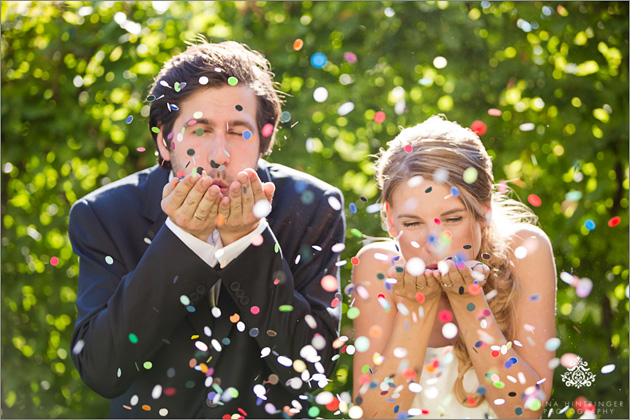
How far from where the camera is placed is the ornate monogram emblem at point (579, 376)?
2.49 metres

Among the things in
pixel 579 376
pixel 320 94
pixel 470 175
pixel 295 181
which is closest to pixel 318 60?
pixel 320 94

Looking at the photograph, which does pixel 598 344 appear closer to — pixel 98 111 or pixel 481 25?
pixel 481 25

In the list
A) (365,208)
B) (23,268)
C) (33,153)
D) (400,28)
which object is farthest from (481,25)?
(23,268)

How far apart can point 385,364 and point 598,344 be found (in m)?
1.06

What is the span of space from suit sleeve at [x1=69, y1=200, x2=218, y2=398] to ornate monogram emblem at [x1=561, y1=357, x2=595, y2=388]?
1415 millimetres

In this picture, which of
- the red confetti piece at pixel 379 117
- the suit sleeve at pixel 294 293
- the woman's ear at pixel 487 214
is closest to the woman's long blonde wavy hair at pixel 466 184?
the woman's ear at pixel 487 214

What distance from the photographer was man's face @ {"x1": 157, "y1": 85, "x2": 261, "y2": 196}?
78.5 inches

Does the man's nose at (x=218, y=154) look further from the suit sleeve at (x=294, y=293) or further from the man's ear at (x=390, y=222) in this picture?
the man's ear at (x=390, y=222)

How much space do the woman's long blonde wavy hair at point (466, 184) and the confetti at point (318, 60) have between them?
1.93 ft

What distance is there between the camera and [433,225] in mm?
1974

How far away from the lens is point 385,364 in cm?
200

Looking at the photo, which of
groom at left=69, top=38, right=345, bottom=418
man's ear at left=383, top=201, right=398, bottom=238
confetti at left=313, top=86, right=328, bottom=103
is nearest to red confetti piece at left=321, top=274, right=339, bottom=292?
groom at left=69, top=38, right=345, bottom=418

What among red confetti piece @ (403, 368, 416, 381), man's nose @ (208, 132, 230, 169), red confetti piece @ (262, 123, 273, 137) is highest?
man's nose @ (208, 132, 230, 169)

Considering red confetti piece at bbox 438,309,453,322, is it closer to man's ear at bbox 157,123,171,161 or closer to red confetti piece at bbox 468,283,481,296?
red confetti piece at bbox 468,283,481,296
